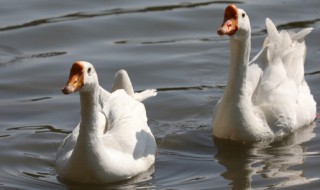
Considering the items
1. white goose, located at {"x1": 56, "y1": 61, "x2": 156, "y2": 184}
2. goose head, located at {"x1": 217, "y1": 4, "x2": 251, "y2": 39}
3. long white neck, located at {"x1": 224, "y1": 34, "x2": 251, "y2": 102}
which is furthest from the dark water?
goose head, located at {"x1": 217, "y1": 4, "x2": 251, "y2": 39}

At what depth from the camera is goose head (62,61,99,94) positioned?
854 centimetres

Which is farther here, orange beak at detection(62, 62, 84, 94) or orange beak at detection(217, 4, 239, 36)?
orange beak at detection(217, 4, 239, 36)

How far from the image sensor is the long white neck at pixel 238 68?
10.2 metres

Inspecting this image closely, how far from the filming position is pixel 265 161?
10.0 metres

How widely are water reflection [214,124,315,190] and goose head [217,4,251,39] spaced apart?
125 centimetres

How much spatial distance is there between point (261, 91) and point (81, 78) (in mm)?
2935

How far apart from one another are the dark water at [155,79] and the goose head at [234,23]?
4.30 feet

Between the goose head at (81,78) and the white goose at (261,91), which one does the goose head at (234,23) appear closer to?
the white goose at (261,91)

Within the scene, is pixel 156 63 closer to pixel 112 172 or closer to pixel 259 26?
pixel 259 26

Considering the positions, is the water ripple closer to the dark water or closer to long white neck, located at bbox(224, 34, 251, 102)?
the dark water

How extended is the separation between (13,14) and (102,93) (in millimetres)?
5887

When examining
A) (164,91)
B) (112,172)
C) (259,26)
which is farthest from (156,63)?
(112,172)

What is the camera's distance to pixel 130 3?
15.5 m

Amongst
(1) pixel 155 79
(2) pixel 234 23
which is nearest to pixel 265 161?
(2) pixel 234 23
